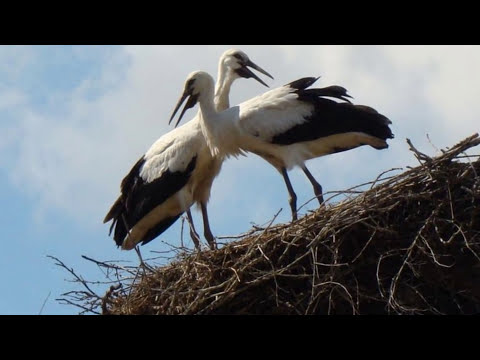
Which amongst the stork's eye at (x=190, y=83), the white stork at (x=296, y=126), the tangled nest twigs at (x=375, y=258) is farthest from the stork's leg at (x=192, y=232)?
the tangled nest twigs at (x=375, y=258)

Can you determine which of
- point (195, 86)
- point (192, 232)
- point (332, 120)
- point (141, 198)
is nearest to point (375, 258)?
point (332, 120)

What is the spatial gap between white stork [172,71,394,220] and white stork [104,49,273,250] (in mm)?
569

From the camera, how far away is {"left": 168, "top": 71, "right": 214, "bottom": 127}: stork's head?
9719 mm

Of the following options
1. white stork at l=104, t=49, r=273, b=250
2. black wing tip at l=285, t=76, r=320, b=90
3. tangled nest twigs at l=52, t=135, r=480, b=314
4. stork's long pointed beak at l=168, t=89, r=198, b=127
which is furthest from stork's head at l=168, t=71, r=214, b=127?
tangled nest twigs at l=52, t=135, r=480, b=314

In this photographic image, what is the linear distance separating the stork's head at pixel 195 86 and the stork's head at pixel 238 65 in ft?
1.33

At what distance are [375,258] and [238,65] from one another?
363 centimetres

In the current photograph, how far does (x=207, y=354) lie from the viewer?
12.9 feet

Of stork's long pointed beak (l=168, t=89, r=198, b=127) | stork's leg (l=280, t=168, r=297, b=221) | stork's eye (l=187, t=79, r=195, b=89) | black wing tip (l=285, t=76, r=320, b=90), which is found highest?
stork's eye (l=187, t=79, r=195, b=89)

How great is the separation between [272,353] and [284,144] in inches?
208

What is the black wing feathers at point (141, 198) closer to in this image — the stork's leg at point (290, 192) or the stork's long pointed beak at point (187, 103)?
the stork's long pointed beak at point (187, 103)

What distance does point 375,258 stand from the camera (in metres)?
6.91

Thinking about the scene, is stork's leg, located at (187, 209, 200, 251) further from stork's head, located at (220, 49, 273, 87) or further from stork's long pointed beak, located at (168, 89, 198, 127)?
stork's head, located at (220, 49, 273, 87)

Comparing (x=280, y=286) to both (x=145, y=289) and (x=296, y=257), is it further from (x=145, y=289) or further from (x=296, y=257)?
(x=145, y=289)
